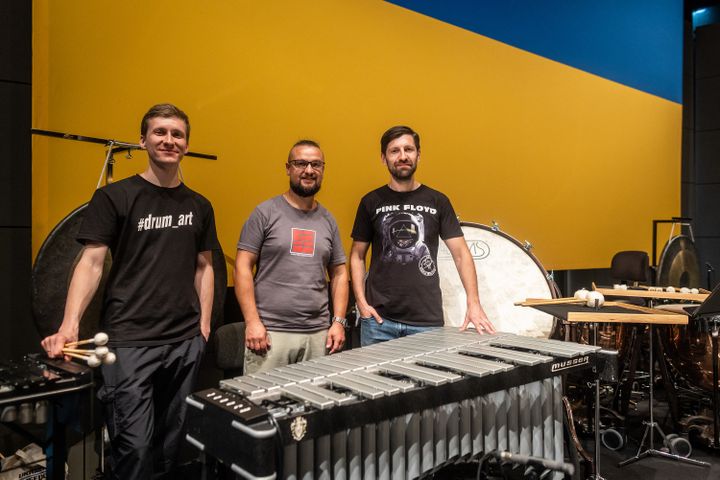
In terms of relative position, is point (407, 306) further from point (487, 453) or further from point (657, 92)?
point (657, 92)

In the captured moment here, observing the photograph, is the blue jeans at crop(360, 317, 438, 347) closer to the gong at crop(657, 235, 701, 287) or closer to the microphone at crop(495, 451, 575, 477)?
the microphone at crop(495, 451, 575, 477)

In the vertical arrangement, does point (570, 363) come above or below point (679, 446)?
above

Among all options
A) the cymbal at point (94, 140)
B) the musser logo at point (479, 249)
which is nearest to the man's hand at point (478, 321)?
the musser logo at point (479, 249)

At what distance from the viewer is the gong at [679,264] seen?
5.35 m

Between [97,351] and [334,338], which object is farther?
[334,338]

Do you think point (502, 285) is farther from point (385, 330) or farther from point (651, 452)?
point (651, 452)

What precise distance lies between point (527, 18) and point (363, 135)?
1.97m

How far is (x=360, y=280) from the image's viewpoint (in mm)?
2803

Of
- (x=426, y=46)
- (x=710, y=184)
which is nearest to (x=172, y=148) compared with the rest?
(x=426, y=46)

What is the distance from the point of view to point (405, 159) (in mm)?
2713

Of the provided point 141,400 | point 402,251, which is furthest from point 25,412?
point 402,251

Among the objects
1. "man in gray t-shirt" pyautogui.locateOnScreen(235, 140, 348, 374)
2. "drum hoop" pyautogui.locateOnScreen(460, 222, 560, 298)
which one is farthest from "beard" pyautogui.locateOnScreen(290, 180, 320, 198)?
"drum hoop" pyautogui.locateOnScreen(460, 222, 560, 298)

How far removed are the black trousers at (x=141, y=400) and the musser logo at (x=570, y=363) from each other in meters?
1.29

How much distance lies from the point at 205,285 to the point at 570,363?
138cm
